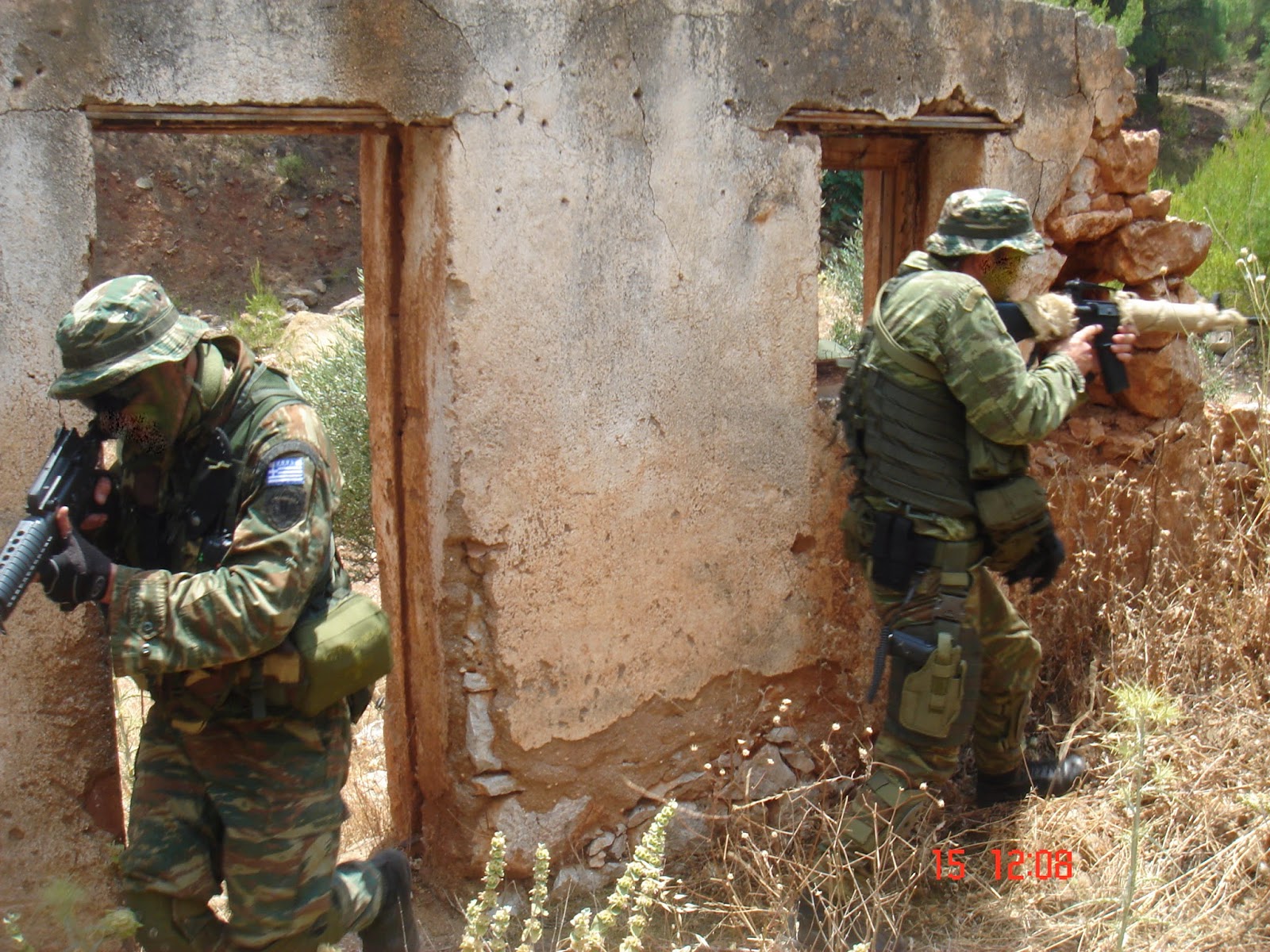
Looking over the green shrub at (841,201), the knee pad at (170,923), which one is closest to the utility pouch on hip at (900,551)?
the knee pad at (170,923)

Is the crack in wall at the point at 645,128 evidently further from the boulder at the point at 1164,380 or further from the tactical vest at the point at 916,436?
the boulder at the point at 1164,380

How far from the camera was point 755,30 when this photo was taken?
10.6ft

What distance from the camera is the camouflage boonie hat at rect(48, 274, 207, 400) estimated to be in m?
2.24

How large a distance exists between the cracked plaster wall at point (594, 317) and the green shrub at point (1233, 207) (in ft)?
18.1

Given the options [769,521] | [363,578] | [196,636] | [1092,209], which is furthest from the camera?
[363,578]

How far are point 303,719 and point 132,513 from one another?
1.81ft

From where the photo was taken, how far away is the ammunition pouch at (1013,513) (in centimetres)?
314

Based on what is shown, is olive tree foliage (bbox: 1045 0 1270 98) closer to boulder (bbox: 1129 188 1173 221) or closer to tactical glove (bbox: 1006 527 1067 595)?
boulder (bbox: 1129 188 1173 221)

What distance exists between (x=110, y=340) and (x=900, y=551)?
194 centimetres

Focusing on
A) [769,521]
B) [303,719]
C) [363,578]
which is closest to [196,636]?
[303,719]

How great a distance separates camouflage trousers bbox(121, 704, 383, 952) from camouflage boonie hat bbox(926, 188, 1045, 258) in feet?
6.43

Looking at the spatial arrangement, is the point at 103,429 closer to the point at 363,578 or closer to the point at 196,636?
the point at 196,636

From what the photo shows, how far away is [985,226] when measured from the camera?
125 inches

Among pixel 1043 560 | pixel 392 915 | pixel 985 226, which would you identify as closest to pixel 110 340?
pixel 392 915
